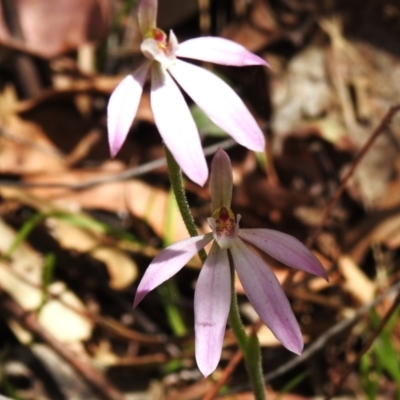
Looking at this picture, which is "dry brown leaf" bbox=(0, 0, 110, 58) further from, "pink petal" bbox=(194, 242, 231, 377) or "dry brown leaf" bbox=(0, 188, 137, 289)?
"pink petal" bbox=(194, 242, 231, 377)

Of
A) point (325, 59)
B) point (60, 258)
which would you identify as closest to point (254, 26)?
point (325, 59)

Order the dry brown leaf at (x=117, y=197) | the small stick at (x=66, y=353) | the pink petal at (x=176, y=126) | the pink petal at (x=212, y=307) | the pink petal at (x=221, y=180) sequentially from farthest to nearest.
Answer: the dry brown leaf at (x=117, y=197)
the small stick at (x=66, y=353)
the pink petal at (x=221, y=180)
the pink petal at (x=212, y=307)
the pink petal at (x=176, y=126)

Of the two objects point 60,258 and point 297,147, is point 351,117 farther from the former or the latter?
point 60,258

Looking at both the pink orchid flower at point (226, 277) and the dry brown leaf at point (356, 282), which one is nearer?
the pink orchid flower at point (226, 277)

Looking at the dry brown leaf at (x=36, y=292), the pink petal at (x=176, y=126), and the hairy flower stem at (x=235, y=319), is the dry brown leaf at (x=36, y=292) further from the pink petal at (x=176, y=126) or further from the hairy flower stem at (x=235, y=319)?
the pink petal at (x=176, y=126)

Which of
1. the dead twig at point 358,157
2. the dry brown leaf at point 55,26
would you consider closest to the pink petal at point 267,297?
the dead twig at point 358,157

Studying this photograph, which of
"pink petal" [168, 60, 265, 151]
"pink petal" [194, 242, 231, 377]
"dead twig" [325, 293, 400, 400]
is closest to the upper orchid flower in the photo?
"pink petal" [168, 60, 265, 151]
